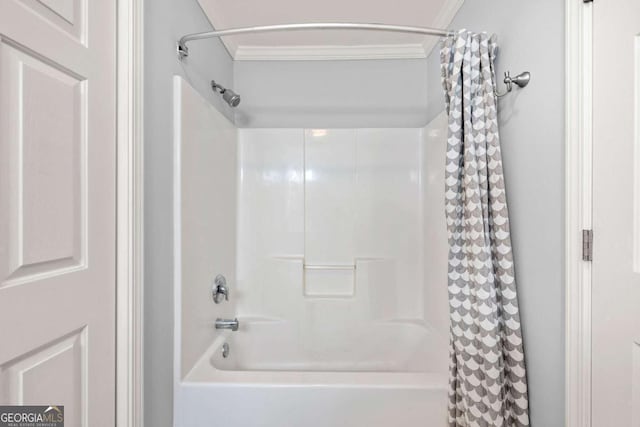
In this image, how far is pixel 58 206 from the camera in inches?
33.9

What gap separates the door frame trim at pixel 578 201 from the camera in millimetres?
966

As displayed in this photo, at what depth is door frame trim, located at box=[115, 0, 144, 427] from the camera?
1.08 metres

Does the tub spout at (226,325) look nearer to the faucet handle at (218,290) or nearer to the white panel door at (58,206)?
the faucet handle at (218,290)

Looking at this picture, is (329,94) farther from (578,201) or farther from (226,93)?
(578,201)

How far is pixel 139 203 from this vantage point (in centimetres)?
113

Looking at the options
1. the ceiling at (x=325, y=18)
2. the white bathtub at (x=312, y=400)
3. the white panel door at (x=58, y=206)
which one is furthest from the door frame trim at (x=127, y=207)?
the ceiling at (x=325, y=18)

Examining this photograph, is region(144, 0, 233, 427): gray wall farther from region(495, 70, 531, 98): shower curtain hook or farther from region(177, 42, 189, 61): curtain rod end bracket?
region(495, 70, 531, 98): shower curtain hook

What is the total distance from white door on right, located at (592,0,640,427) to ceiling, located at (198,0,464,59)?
1118 mm

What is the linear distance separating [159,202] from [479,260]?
1.21 m

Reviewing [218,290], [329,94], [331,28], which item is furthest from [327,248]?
[331,28]

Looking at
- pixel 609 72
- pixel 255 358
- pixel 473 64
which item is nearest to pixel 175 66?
pixel 473 64

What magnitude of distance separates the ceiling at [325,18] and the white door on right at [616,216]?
3.67 feet

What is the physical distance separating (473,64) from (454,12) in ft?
2.56

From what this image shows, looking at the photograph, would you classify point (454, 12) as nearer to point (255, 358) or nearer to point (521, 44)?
point (521, 44)
